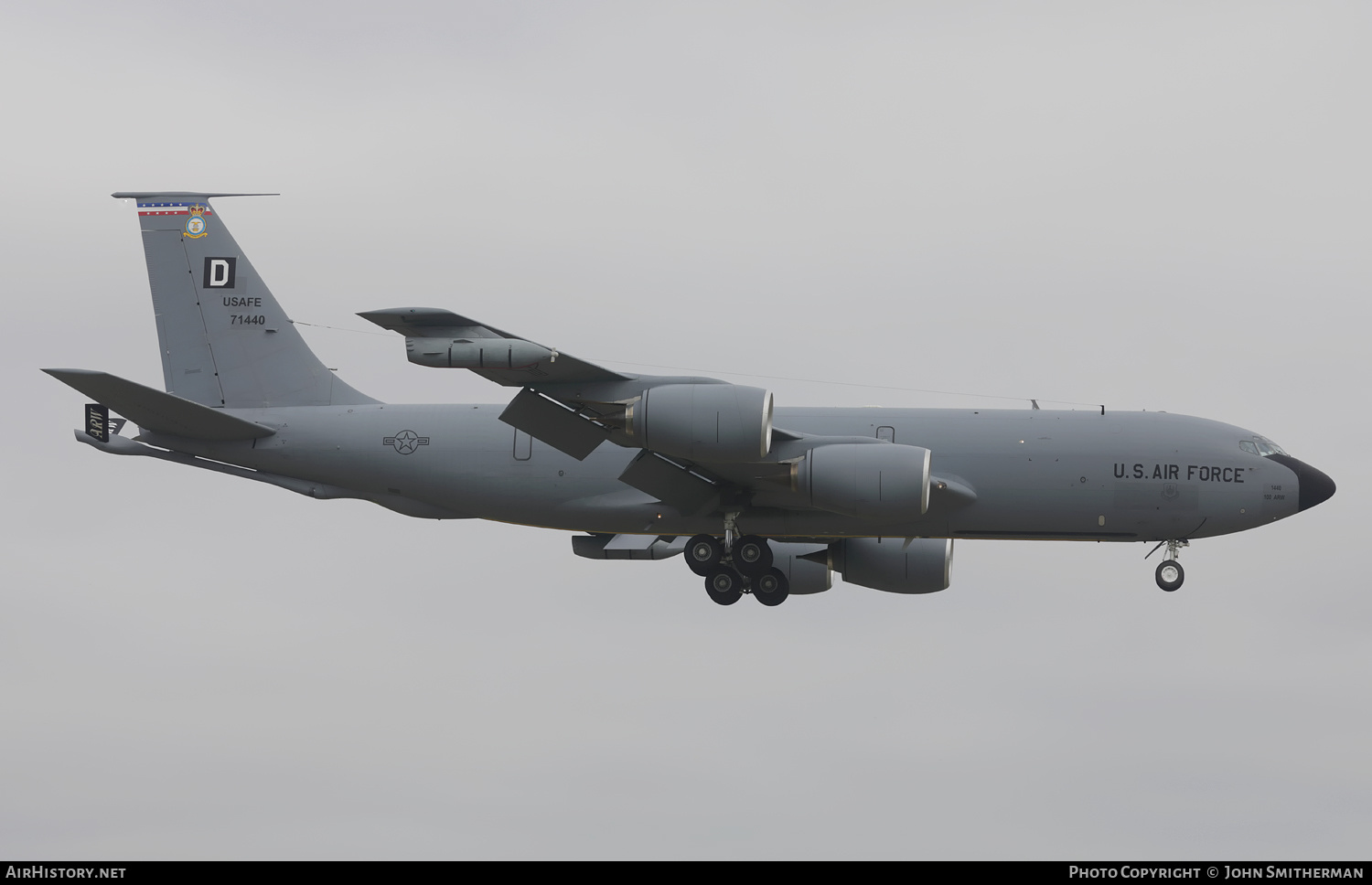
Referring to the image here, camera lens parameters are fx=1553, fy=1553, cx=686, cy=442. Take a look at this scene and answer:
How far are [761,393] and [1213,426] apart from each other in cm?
1208

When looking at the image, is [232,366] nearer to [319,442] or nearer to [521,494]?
[319,442]

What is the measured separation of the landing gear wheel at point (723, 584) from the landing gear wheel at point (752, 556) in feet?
0.88

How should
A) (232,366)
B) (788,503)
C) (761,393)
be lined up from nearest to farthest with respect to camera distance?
(761,393), (788,503), (232,366)

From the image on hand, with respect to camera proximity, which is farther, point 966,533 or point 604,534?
point 604,534

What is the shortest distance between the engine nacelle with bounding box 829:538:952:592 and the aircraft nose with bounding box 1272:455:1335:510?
843cm

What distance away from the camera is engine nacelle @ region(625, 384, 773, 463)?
3042 cm

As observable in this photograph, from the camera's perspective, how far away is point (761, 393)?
102ft

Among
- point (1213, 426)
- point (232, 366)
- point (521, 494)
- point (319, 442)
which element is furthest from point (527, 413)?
point (1213, 426)

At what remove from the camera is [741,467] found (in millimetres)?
33656

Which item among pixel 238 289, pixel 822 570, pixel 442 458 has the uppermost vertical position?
pixel 238 289

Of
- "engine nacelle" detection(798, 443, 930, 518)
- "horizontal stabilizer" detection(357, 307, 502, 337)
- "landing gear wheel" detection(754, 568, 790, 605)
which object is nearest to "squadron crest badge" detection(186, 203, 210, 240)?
"horizontal stabilizer" detection(357, 307, 502, 337)

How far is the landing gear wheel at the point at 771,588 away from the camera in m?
37.2

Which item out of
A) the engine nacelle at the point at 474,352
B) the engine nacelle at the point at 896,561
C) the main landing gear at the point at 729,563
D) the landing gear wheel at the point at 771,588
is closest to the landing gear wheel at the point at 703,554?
the main landing gear at the point at 729,563

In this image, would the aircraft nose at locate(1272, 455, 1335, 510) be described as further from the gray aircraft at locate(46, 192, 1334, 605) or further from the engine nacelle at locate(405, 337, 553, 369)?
the engine nacelle at locate(405, 337, 553, 369)
